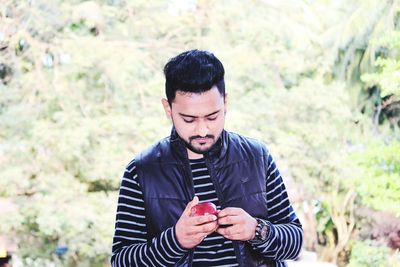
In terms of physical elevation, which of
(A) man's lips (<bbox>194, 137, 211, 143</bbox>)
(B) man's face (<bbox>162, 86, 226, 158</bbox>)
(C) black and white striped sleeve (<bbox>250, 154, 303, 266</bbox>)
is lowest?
(C) black and white striped sleeve (<bbox>250, 154, 303, 266</bbox>)

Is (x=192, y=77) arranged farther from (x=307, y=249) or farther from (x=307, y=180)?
(x=307, y=249)

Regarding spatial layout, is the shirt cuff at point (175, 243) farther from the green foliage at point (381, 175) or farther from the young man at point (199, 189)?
the green foliage at point (381, 175)

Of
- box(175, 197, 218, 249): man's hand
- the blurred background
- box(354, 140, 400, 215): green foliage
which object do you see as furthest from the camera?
the blurred background

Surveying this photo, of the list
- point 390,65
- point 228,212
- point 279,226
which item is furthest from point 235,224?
point 390,65

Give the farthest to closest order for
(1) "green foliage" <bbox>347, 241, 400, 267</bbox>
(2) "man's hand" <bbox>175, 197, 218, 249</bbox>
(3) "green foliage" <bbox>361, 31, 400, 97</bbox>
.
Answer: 1. (1) "green foliage" <bbox>347, 241, 400, 267</bbox>
2. (3) "green foliage" <bbox>361, 31, 400, 97</bbox>
3. (2) "man's hand" <bbox>175, 197, 218, 249</bbox>

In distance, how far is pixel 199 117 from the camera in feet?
3.24

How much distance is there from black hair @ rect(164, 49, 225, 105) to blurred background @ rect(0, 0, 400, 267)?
2.13 meters

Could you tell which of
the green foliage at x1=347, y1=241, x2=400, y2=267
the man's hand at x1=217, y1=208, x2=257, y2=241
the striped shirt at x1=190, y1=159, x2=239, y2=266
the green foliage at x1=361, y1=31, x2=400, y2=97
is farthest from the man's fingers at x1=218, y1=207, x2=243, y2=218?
the green foliage at x1=347, y1=241, x2=400, y2=267

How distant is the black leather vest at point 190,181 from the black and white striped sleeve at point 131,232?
0.01m

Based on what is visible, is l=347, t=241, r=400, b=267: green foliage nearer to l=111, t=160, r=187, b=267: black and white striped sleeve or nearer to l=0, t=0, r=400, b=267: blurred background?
l=0, t=0, r=400, b=267: blurred background

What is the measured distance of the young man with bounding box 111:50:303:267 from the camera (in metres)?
0.98

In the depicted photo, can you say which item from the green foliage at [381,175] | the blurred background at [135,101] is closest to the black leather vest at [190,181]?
the green foliage at [381,175]

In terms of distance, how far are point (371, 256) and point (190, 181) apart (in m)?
2.24

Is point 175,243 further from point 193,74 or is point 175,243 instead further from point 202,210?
point 193,74
